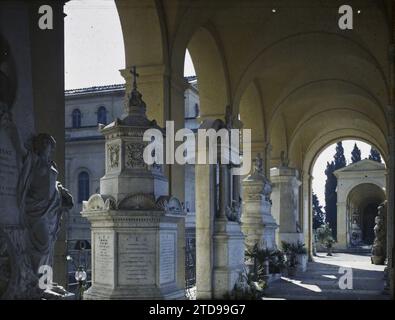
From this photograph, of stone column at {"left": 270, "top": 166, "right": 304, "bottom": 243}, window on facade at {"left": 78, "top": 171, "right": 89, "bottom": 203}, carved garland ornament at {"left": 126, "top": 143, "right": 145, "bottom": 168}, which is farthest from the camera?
window on facade at {"left": 78, "top": 171, "right": 89, "bottom": 203}

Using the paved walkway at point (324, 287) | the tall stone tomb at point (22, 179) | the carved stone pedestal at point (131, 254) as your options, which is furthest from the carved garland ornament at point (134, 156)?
the paved walkway at point (324, 287)

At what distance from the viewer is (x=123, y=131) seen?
26.4 ft

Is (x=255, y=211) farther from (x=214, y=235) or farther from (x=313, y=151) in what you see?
(x=313, y=151)

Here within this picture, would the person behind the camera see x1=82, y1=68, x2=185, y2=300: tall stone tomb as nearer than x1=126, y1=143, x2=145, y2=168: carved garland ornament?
Yes

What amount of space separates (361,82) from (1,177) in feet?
52.0

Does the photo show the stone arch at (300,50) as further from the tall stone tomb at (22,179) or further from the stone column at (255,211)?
the tall stone tomb at (22,179)

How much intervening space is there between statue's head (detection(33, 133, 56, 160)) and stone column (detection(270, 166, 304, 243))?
16.4 metres

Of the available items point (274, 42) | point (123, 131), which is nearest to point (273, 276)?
point (274, 42)

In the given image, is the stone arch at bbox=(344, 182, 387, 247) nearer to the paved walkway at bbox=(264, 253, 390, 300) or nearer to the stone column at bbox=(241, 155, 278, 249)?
the paved walkway at bbox=(264, 253, 390, 300)

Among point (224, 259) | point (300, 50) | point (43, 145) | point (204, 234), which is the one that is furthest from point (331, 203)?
point (43, 145)

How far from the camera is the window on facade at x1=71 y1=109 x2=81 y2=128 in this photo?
124 feet

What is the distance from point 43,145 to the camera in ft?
18.0

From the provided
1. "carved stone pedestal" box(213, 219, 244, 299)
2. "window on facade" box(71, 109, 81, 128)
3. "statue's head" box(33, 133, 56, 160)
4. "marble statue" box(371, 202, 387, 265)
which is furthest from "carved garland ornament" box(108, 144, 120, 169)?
"window on facade" box(71, 109, 81, 128)
